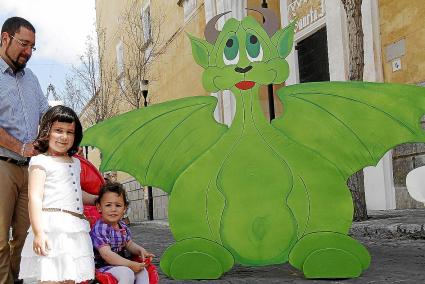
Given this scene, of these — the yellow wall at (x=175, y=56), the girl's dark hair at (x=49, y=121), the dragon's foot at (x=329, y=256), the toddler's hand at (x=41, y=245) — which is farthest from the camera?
the yellow wall at (x=175, y=56)

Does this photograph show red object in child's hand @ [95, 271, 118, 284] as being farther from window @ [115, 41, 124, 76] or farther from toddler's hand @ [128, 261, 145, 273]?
window @ [115, 41, 124, 76]

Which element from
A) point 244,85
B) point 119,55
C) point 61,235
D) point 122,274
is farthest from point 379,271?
point 119,55

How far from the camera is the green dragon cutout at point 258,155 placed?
4273 mm

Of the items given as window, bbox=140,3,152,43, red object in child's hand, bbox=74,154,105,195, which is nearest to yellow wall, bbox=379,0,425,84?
red object in child's hand, bbox=74,154,105,195

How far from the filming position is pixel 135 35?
67.7 feet

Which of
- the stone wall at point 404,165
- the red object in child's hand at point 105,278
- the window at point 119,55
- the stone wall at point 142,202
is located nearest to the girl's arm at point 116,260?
the red object in child's hand at point 105,278

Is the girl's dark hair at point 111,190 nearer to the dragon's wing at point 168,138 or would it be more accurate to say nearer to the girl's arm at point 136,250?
the girl's arm at point 136,250

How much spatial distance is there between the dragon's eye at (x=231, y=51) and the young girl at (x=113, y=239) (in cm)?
168

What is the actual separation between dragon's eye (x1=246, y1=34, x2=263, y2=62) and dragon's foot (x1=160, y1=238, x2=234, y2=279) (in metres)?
1.50

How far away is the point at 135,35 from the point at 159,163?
55.0 feet

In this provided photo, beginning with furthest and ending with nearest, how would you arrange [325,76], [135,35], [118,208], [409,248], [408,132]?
[135,35] < [325,76] < [409,248] < [408,132] < [118,208]

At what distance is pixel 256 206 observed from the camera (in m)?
4.36

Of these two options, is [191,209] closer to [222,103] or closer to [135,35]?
[222,103]

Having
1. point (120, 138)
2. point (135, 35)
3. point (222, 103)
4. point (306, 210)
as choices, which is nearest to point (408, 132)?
point (306, 210)
